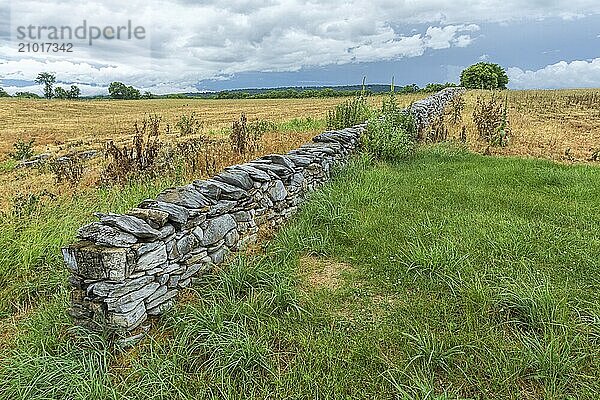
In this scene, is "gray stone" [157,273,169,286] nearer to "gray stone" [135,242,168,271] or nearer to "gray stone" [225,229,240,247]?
"gray stone" [135,242,168,271]

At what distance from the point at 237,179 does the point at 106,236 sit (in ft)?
5.77

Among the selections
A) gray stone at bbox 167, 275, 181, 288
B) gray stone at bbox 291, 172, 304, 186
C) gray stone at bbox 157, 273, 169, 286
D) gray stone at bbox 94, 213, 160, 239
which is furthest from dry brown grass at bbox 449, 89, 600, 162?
gray stone at bbox 94, 213, 160, 239

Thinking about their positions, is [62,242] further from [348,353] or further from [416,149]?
[416,149]

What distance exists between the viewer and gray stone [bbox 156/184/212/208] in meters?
3.88

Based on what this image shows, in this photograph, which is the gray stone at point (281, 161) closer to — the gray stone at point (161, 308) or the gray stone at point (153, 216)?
the gray stone at point (153, 216)

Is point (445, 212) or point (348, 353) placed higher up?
point (445, 212)

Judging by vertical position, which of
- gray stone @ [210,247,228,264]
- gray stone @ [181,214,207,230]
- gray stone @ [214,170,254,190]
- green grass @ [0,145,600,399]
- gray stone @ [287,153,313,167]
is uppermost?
gray stone @ [287,153,313,167]

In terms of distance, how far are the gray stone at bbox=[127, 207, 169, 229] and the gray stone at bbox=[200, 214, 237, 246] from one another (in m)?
0.57

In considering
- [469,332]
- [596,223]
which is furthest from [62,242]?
[596,223]

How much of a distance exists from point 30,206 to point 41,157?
836cm

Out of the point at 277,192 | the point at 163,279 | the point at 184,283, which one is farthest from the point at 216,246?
the point at 277,192

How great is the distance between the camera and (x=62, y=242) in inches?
189

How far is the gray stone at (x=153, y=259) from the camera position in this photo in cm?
325

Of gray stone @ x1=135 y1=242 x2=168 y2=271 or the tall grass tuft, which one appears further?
the tall grass tuft
